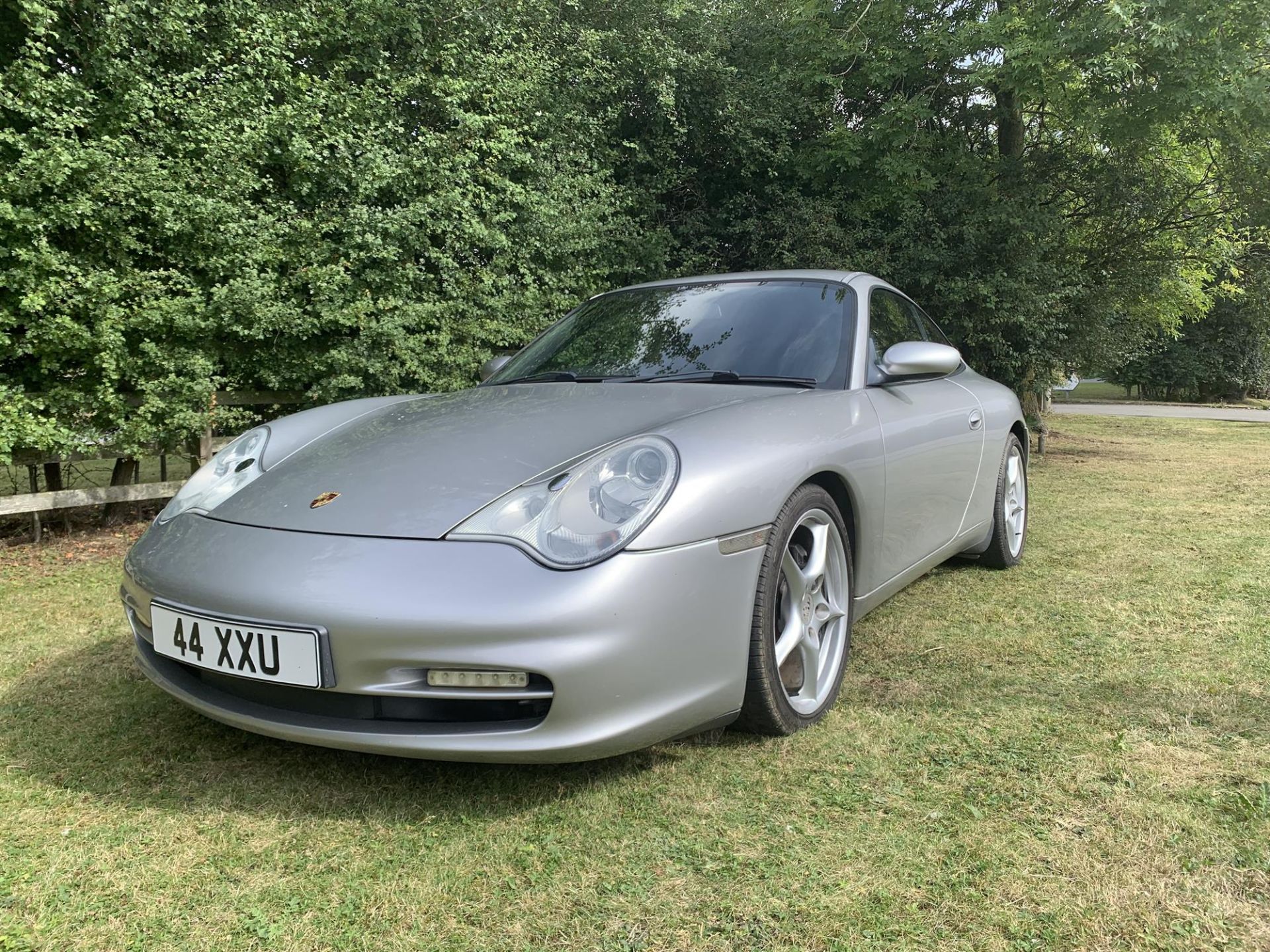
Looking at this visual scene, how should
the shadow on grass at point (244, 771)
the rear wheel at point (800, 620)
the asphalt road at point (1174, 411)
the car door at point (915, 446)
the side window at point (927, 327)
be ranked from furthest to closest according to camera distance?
the asphalt road at point (1174, 411), the side window at point (927, 327), the car door at point (915, 446), the rear wheel at point (800, 620), the shadow on grass at point (244, 771)

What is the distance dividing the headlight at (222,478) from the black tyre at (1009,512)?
3.18 meters

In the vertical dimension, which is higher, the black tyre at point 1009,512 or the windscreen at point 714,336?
the windscreen at point 714,336

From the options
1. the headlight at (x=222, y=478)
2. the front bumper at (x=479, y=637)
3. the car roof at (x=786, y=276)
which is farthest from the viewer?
the car roof at (x=786, y=276)

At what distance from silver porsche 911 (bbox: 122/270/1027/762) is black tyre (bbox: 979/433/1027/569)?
1.32 meters

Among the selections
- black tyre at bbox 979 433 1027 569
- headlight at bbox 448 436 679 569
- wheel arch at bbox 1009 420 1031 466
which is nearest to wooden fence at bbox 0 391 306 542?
headlight at bbox 448 436 679 569

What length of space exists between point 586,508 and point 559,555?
15cm

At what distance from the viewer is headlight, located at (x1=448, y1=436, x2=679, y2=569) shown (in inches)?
75.0

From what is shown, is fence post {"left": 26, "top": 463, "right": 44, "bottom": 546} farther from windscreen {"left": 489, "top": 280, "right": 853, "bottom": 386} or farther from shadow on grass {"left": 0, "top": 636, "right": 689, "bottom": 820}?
windscreen {"left": 489, "top": 280, "right": 853, "bottom": 386}

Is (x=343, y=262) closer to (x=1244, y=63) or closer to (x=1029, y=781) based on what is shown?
(x=1029, y=781)

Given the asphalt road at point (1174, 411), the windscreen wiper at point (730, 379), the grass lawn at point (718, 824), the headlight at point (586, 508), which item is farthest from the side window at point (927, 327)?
the asphalt road at point (1174, 411)

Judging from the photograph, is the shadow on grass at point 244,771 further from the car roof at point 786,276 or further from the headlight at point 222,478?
the car roof at point 786,276

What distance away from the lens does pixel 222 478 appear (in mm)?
2641

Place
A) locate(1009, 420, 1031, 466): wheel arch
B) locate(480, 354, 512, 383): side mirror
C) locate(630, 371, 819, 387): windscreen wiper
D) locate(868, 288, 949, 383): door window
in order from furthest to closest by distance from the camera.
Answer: locate(1009, 420, 1031, 466): wheel arch → locate(480, 354, 512, 383): side mirror → locate(868, 288, 949, 383): door window → locate(630, 371, 819, 387): windscreen wiper

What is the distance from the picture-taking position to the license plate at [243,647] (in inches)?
72.6
